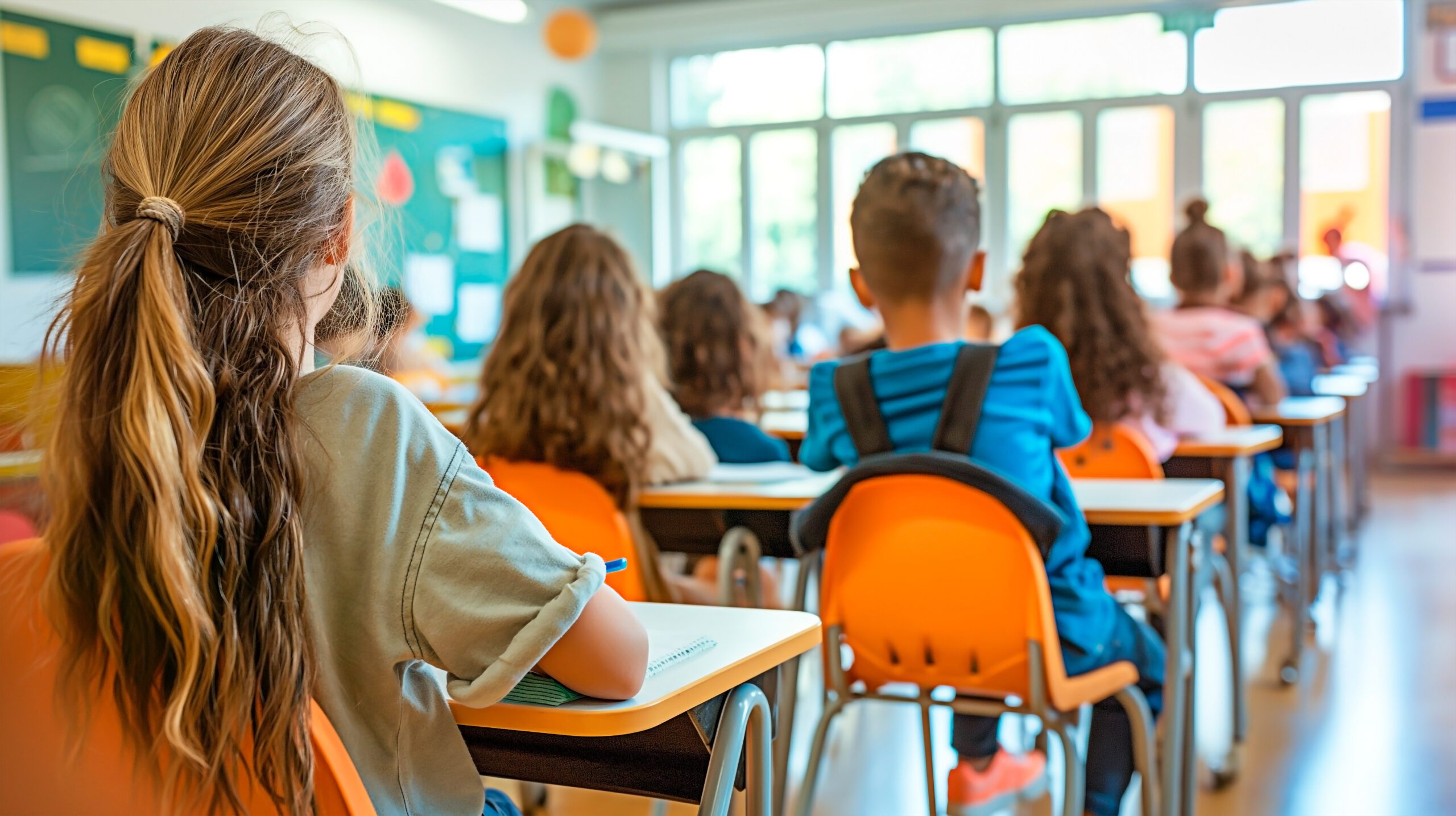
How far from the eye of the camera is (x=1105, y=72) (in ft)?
29.8

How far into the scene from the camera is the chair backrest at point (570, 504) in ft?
6.95

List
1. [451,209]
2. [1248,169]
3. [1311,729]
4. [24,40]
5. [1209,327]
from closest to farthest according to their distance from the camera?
[1311,729] < [1209,327] < [24,40] < [451,209] < [1248,169]

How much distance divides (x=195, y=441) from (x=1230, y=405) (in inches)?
121

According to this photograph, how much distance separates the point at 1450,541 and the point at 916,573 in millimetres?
4654

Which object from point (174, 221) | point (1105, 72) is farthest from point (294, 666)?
point (1105, 72)

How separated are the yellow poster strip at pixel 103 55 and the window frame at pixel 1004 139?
4.89 metres

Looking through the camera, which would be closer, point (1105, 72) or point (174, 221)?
point (174, 221)

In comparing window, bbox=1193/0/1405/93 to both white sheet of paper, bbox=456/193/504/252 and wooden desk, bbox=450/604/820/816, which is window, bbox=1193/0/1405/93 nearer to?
white sheet of paper, bbox=456/193/504/252

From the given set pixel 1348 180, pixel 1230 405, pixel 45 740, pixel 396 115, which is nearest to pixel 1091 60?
pixel 1348 180

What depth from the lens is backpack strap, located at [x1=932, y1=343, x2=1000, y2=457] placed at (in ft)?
5.86

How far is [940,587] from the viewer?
171 centimetres

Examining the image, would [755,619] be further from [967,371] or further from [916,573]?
[967,371]

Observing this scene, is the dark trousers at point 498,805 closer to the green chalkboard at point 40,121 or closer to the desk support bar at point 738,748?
the desk support bar at point 738,748

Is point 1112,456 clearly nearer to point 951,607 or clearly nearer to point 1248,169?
point 951,607
